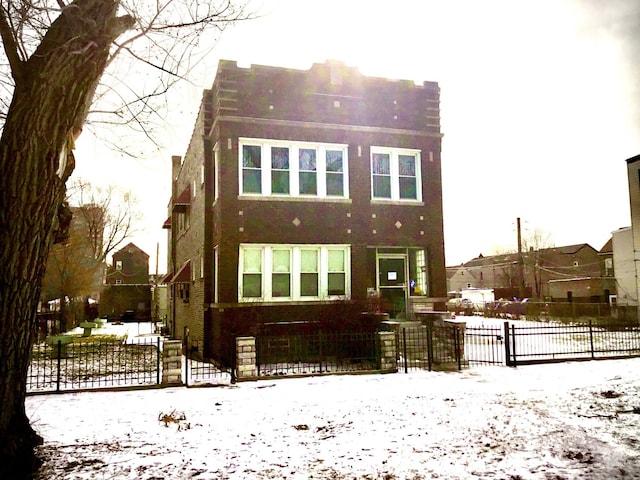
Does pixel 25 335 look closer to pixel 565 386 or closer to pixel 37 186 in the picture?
pixel 37 186

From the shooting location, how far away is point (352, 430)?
8.23 m

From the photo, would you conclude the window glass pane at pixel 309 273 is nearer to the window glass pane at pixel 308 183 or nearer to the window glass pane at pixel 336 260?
the window glass pane at pixel 336 260

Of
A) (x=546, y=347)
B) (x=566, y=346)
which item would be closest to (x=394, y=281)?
(x=546, y=347)

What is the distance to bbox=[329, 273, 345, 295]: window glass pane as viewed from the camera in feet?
58.9

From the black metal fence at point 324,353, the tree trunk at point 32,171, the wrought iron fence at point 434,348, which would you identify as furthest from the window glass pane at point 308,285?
the tree trunk at point 32,171

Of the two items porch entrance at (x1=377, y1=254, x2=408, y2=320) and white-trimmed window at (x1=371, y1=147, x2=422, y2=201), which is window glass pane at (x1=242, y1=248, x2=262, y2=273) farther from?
white-trimmed window at (x1=371, y1=147, x2=422, y2=201)

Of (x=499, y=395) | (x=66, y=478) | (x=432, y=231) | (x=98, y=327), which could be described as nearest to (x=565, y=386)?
(x=499, y=395)

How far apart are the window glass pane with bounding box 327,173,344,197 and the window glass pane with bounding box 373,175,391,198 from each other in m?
1.26

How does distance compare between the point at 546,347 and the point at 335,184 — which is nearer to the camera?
the point at 335,184

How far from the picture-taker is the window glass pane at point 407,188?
63.3ft

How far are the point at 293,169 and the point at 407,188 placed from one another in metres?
4.29

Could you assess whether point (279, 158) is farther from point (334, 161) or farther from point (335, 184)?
point (335, 184)

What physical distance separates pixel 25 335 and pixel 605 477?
694cm

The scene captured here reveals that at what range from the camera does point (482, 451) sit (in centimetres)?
710
